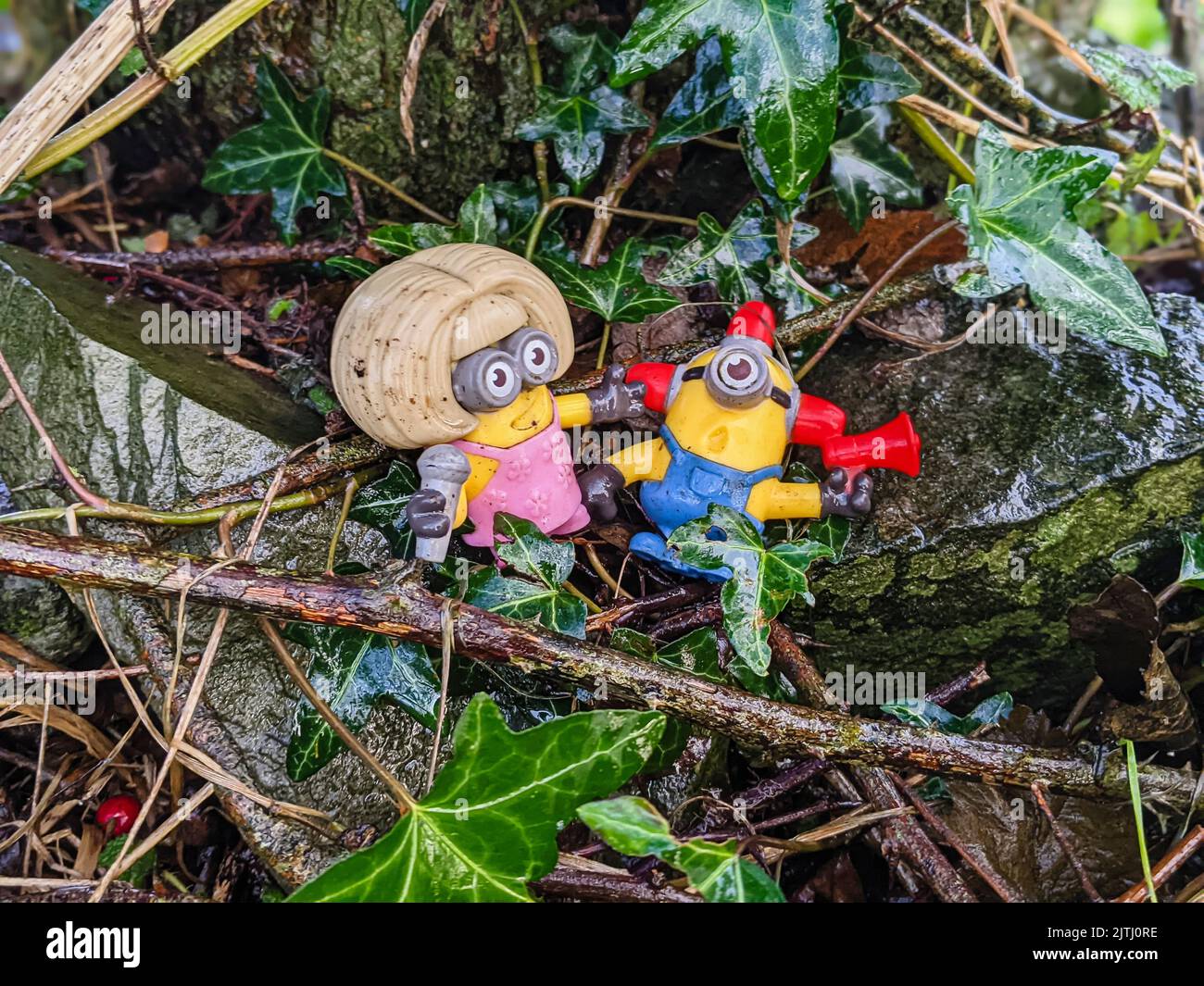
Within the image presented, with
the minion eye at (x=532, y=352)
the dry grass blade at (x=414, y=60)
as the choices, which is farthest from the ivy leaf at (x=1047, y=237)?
the dry grass blade at (x=414, y=60)

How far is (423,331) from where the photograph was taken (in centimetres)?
206

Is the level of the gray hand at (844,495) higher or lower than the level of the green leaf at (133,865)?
higher

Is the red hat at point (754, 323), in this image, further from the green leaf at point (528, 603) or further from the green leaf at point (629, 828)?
the green leaf at point (629, 828)

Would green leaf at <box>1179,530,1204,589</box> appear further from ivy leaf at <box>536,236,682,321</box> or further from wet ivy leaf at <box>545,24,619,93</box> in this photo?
wet ivy leaf at <box>545,24,619,93</box>

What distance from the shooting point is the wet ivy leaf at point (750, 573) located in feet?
6.98

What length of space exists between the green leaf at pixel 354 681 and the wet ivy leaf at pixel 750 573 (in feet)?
2.22

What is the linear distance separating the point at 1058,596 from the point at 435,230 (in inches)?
78.9

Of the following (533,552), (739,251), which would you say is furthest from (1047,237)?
(533,552)

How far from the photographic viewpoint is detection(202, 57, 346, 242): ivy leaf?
2744mm

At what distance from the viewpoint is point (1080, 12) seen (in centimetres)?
487

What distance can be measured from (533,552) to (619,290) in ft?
2.69

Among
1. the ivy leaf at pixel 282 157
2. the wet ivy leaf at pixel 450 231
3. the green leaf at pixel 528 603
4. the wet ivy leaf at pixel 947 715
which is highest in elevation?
the ivy leaf at pixel 282 157

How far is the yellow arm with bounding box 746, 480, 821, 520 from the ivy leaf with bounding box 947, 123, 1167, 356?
662 mm
